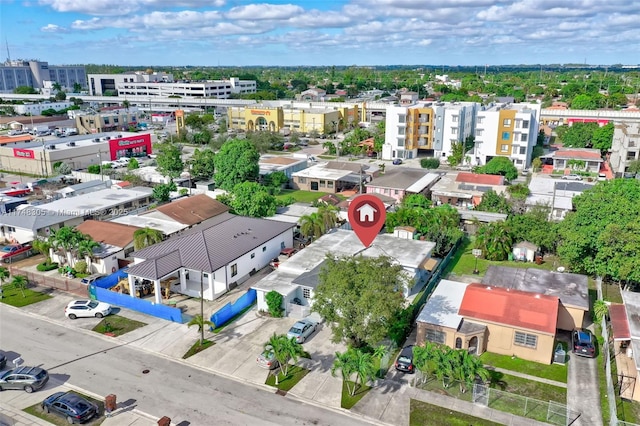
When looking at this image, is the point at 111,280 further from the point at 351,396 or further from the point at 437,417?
the point at 437,417

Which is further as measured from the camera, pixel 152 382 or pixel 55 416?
pixel 152 382

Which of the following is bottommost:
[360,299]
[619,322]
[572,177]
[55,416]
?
[55,416]

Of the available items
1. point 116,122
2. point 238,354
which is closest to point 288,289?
point 238,354

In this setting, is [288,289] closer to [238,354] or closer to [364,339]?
[238,354]

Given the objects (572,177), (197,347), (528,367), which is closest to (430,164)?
(572,177)

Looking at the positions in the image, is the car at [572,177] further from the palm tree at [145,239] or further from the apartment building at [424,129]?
the palm tree at [145,239]

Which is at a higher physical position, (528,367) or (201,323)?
(201,323)

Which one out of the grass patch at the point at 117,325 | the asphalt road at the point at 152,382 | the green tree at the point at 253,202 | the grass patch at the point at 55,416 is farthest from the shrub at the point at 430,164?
the grass patch at the point at 55,416
